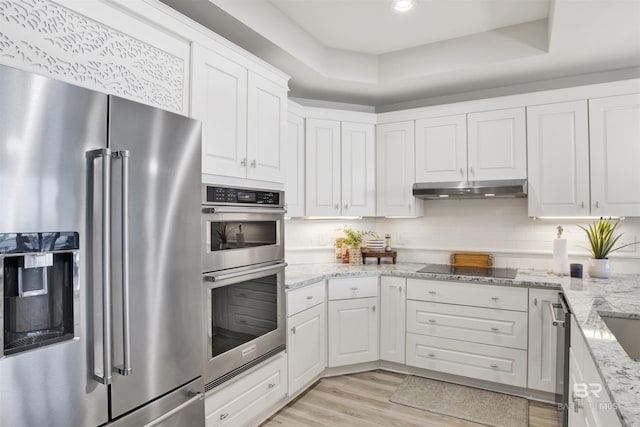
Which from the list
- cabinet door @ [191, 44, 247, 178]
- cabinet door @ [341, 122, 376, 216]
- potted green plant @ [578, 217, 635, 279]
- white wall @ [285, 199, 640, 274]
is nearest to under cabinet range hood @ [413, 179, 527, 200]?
white wall @ [285, 199, 640, 274]

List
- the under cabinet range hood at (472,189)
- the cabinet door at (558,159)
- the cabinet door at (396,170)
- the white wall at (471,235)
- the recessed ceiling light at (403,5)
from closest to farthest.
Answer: the recessed ceiling light at (403,5)
the cabinet door at (558,159)
the under cabinet range hood at (472,189)
the white wall at (471,235)
the cabinet door at (396,170)

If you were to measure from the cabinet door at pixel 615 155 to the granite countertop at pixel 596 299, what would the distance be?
58 centimetres

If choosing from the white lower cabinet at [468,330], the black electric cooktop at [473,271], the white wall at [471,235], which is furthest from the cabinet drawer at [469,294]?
the white wall at [471,235]

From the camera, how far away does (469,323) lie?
3.08m

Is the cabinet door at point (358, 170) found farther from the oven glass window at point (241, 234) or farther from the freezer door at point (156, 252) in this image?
the freezer door at point (156, 252)

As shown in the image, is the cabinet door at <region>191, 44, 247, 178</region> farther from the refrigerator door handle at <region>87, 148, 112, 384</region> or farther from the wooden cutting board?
the wooden cutting board

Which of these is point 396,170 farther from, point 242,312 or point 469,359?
point 242,312

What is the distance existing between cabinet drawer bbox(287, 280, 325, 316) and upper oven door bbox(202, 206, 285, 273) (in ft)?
1.21

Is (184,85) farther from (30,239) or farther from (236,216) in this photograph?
(30,239)

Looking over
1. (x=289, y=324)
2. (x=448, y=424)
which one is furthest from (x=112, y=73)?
(x=448, y=424)

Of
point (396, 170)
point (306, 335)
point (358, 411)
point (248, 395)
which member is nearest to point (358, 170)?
point (396, 170)

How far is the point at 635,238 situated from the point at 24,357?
13.0 feet

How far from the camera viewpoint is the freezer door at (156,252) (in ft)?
4.50

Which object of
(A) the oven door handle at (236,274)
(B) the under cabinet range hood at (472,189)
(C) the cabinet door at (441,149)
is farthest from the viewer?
(C) the cabinet door at (441,149)
